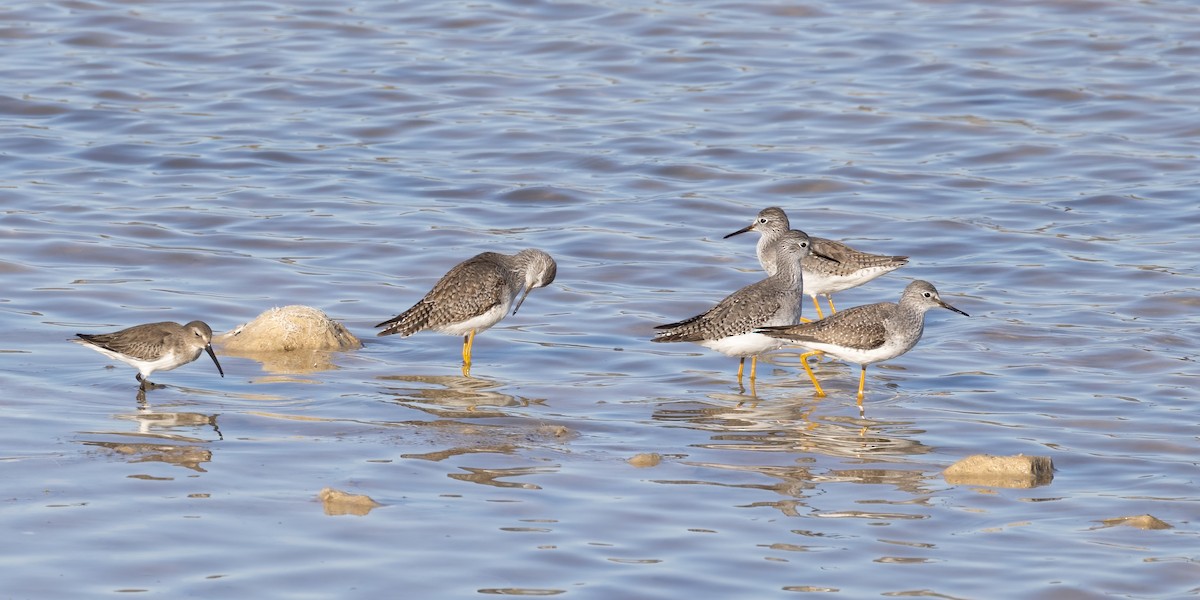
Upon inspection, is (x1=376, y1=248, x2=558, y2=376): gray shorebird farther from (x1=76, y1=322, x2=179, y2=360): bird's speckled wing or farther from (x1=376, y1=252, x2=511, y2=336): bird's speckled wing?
(x1=76, y1=322, x2=179, y2=360): bird's speckled wing

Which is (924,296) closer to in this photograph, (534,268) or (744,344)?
(744,344)

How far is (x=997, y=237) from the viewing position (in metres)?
17.8

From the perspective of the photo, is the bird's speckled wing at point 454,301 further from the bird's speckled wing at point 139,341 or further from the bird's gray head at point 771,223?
the bird's gray head at point 771,223

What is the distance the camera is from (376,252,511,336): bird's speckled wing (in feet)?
44.5

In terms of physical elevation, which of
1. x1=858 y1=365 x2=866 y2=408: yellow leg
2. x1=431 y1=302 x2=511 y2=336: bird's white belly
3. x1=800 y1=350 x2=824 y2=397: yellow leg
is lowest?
x1=800 y1=350 x2=824 y2=397: yellow leg

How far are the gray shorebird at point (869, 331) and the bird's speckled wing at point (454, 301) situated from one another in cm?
236

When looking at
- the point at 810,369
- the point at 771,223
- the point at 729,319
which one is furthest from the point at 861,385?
the point at 771,223

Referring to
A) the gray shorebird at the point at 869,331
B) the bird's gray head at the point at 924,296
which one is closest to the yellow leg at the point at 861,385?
the gray shorebird at the point at 869,331

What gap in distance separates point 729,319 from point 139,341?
14.8ft

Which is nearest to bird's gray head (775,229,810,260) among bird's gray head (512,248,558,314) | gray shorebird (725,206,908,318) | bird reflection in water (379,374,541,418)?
gray shorebird (725,206,908,318)

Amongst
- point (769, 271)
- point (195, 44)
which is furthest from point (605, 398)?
point (195, 44)

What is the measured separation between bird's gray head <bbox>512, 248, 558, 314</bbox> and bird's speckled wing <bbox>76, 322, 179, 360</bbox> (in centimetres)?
358

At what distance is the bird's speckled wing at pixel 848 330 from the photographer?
1263 cm

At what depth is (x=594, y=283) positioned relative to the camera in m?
16.3
